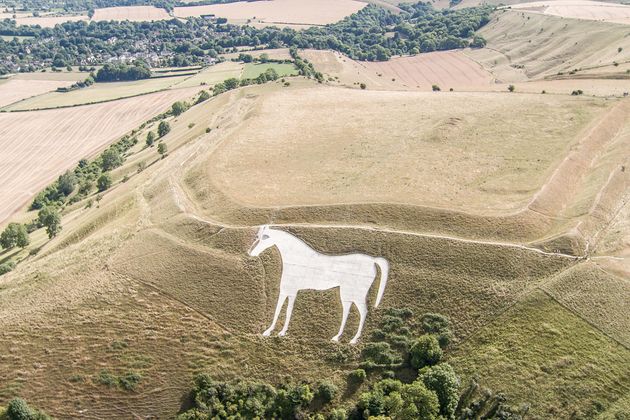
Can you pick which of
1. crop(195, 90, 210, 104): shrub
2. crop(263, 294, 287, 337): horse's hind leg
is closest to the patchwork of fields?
crop(263, 294, 287, 337): horse's hind leg

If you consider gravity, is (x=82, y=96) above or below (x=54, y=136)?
above

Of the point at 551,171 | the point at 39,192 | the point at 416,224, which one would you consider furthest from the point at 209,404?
the point at 39,192

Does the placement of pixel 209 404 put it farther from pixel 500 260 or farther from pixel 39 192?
pixel 39 192

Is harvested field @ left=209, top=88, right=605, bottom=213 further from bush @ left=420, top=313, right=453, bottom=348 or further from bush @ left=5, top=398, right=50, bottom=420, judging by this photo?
bush @ left=5, top=398, right=50, bottom=420

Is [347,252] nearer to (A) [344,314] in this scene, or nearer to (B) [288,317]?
(A) [344,314]

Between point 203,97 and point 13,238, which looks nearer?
point 13,238

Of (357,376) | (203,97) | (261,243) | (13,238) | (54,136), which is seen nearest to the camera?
(357,376)

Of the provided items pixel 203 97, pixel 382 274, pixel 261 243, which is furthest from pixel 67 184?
pixel 382 274
